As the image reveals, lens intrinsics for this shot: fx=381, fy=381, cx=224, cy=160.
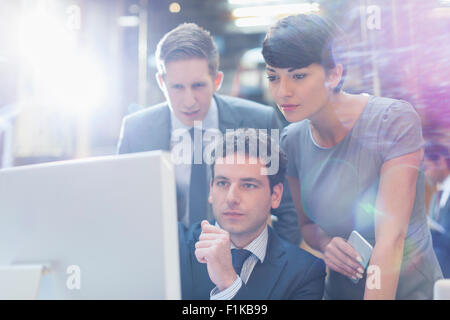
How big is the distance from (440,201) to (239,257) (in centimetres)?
91

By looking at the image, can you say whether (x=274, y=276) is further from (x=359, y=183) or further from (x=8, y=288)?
(x=8, y=288)

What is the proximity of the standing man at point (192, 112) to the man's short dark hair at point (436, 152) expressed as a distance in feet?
1.91

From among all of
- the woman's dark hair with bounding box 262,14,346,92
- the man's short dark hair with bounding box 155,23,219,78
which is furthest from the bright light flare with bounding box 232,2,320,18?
the man's short dark hair with bounding box 155,23,219,78

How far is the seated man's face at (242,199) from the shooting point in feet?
4.57

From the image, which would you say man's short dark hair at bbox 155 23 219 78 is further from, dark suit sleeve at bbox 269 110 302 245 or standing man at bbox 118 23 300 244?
dark suit sleeve at bbox 269 110 302 245

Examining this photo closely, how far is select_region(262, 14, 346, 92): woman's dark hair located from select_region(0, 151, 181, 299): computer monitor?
807 millimetres

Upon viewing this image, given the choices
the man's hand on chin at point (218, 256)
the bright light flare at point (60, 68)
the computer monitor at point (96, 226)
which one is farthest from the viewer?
the bright light flare at point (60, 68)

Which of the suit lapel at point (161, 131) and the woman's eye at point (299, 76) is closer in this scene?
the woman's eye at point (299, 76)

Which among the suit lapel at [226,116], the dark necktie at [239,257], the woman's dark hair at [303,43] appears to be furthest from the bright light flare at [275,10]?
the dark necktie at [239,257]

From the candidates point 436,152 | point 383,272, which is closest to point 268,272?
point 383,272

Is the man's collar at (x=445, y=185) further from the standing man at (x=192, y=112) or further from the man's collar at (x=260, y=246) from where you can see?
the man's collar at (x=260, y=246)

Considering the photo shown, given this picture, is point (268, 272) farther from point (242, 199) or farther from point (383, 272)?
point (383, 272)

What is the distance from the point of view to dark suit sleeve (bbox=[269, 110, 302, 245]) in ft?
4.94

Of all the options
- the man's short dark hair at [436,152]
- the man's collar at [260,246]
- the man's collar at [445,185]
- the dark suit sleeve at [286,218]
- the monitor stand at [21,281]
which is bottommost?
the monitor stand at [21,281]
